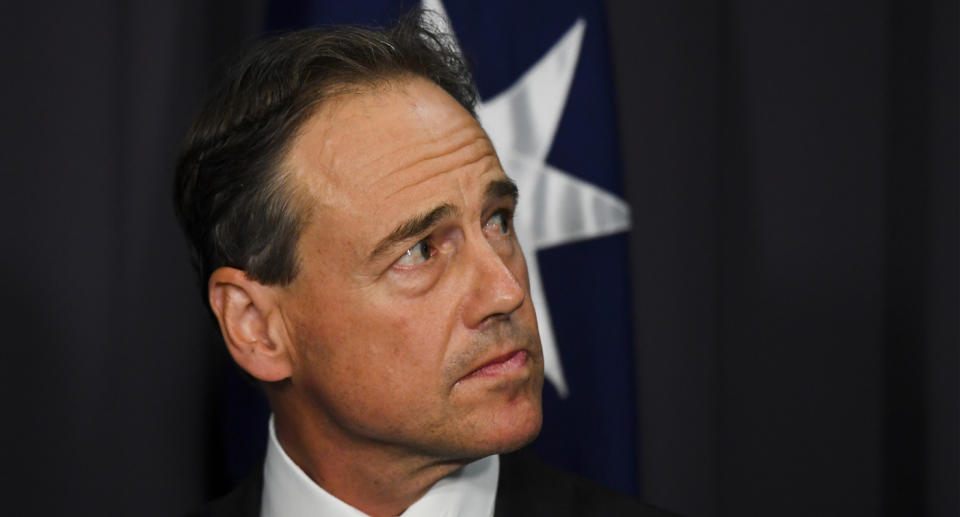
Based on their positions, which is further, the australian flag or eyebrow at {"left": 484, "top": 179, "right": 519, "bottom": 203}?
the australian flag

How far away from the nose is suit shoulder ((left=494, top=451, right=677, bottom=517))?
27cm

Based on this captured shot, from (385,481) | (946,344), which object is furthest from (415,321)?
(946,344)

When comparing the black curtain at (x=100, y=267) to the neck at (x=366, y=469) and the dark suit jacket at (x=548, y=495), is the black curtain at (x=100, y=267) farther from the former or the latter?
the dark suit jacket at (x=548, y=495)

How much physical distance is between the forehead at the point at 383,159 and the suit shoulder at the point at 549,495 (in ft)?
1.21

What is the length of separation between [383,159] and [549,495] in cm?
48

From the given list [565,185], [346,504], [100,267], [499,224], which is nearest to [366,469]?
[346,504]

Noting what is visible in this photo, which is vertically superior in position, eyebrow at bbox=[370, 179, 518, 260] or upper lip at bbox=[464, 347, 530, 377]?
eyebrow at bbox=[370, 179, 518, 260]

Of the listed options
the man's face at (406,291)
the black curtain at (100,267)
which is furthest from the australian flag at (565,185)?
the man's face at (406,291)

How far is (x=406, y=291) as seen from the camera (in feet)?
4.38

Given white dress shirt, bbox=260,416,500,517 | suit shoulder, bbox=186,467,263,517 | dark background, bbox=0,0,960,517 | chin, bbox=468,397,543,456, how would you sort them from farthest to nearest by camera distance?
dark background, bbox=0,0,960,517, suit shoulder, bbox=186,467,263,517, white dress shirt, bbox=260,416,500,517, chin, bbox=468,397,543,456

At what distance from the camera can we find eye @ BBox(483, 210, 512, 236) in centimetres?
144

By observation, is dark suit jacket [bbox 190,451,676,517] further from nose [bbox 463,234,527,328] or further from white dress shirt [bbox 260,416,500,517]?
nose [bbox 463,234,527,328]

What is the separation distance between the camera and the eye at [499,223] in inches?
56.8

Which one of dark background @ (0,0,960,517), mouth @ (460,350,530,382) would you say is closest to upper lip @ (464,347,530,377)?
mouth @ (460,350,530,382)
